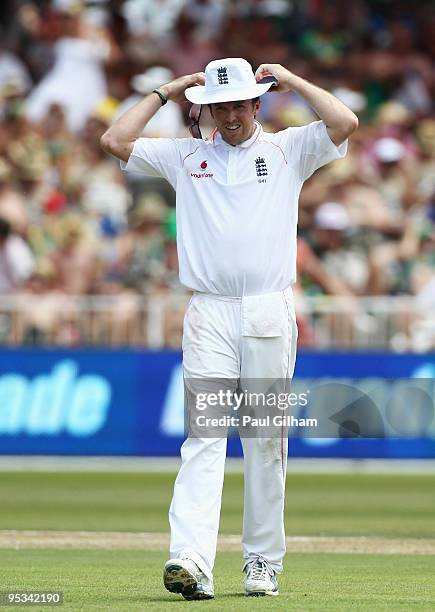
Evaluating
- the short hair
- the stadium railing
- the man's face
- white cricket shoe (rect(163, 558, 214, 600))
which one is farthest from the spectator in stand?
white cricket shoe (rect(163, 558, 214, 600))

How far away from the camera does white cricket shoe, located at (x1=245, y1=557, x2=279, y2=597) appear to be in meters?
7.64

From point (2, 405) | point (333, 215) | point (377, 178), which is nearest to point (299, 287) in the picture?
point (333, 215)

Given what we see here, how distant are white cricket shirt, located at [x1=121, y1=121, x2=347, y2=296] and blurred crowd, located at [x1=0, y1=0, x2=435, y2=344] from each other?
940 centimetres

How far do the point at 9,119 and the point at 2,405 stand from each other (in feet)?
14.6

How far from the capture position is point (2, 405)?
17656 mm

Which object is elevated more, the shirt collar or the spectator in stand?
the shirt collar

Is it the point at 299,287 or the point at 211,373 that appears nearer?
the point at 211,373

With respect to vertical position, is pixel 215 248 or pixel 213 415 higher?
pixel 215 248

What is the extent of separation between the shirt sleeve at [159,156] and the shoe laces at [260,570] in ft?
6.46

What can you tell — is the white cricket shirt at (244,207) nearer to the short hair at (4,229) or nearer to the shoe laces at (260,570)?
the shoe laces at (260,570)

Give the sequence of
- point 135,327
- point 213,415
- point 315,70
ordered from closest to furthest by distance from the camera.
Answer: point 213,415 < point 135,327 < point 315,70

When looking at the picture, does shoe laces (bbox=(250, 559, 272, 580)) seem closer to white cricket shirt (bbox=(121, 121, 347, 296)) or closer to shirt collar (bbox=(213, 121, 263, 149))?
white cricket shirt (bbox=(121, 121, 347, 296))

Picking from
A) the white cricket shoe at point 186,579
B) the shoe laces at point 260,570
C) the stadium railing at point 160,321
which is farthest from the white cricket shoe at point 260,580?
the stadium railing at point 160,321

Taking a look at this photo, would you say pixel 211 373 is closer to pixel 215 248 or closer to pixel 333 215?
pixel 215 248
